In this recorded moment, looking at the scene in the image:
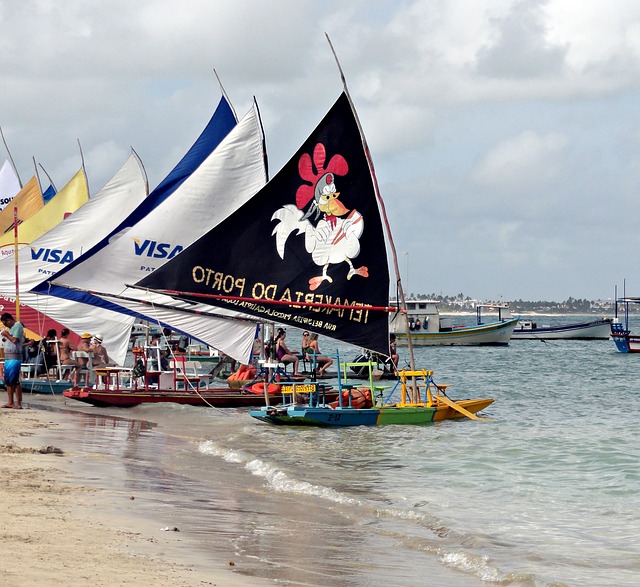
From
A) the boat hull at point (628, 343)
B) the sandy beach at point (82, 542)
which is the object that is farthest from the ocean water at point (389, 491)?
the boat hull at point (628, 343)

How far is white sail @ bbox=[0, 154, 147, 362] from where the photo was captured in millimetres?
29141

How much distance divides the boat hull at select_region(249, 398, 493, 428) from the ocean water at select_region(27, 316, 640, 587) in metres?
0.22

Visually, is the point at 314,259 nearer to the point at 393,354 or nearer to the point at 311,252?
the point at 311,252

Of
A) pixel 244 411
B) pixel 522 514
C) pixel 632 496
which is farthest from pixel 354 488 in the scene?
pixel 244 411

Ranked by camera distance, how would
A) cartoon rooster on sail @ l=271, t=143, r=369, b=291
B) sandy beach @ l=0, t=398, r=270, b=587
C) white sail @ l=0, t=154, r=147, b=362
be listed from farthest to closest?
white sail @ l=0, t=154, r=147, b=362 → cartoon rooster on sail @ l=271, t=143, r=369, b=291 → sandy beach @ l=0, t=398, r=270, b=587

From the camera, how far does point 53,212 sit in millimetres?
38406

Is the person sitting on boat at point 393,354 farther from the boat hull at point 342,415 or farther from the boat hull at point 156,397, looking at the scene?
the boat hull at point 156,397

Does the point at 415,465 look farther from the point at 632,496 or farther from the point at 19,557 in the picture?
the point at 19,557

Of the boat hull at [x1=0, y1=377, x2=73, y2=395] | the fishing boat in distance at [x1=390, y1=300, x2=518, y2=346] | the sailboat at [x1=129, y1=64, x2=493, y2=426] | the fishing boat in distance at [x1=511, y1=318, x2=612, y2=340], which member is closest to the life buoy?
the sailboat at [x1=129, y1=64, x2=493, y2=426]

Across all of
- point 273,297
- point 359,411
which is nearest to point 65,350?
point 273,297

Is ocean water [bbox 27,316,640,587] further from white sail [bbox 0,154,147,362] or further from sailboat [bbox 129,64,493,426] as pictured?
white sail [bbox 0,154,147,362]

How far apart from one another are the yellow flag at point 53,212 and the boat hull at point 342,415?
18.8m

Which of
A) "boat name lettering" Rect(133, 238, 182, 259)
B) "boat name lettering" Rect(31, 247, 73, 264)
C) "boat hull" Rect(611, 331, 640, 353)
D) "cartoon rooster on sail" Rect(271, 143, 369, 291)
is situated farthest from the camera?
"boat hull" Rect(611, 331, 640, 353)

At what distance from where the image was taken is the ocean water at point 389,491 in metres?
10.2
